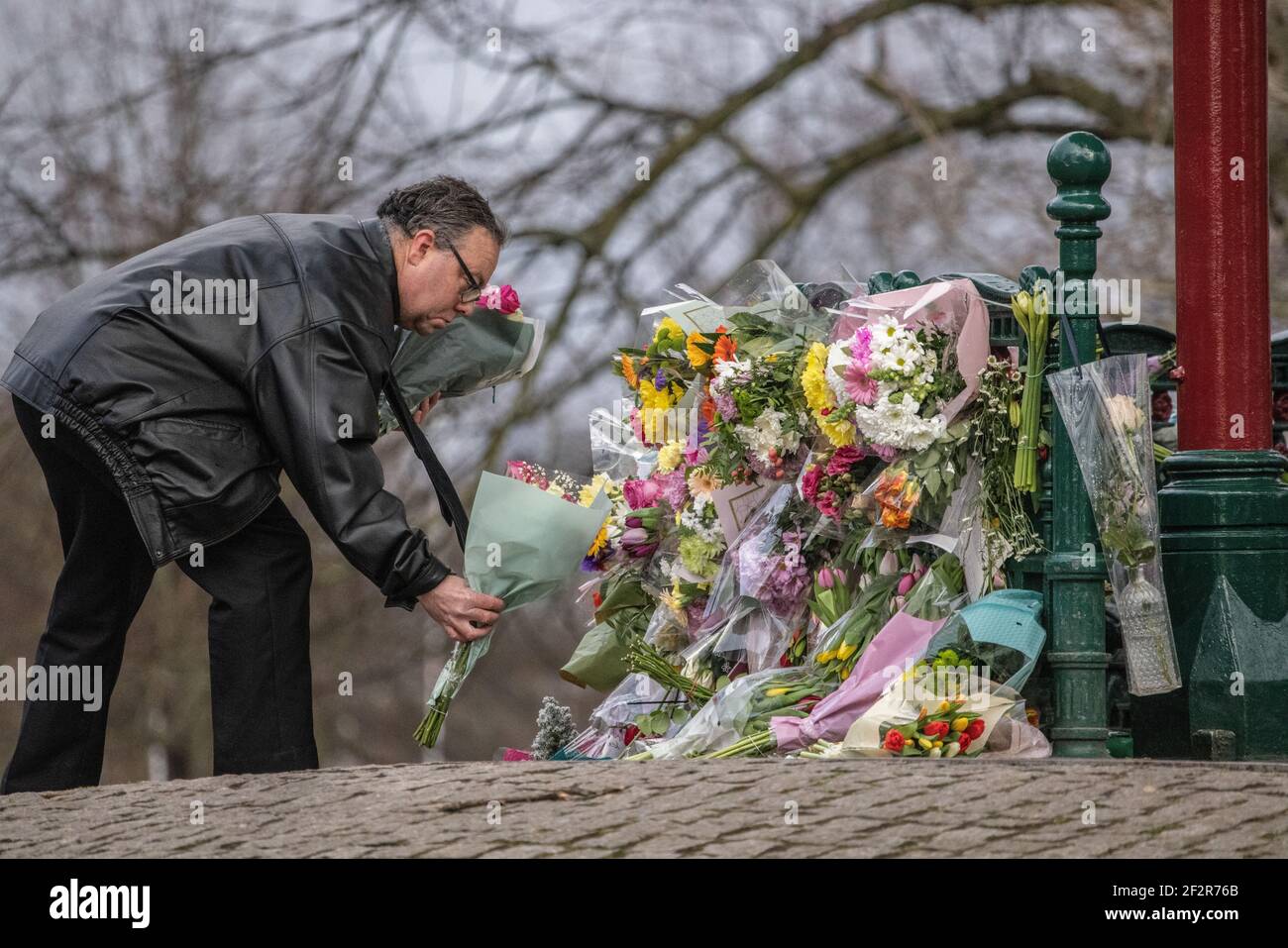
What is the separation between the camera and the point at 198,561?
4.34 m

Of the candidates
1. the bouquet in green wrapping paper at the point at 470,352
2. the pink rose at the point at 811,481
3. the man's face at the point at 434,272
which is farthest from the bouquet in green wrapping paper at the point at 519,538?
the pink rose at the point at 811,481

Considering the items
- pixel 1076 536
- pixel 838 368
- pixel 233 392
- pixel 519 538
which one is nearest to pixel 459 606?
pixel 519 538

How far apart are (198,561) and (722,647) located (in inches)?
66.2

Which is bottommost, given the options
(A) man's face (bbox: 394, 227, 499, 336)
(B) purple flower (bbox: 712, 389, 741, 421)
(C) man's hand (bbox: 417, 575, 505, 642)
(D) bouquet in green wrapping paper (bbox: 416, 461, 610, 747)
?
(C) man's hand (bbox: 417, 575, 505, 642)

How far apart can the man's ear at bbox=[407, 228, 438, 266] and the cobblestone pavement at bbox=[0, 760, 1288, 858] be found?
47.6 inches

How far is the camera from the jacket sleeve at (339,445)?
4199mm

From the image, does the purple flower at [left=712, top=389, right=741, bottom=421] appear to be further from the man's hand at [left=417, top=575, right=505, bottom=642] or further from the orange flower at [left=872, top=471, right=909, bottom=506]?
the man's hand at [left=417, top=575, right=505, bottom=642]

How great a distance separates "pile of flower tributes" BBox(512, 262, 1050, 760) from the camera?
468 centimetres

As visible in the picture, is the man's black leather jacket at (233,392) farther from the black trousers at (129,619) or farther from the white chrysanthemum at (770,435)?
the white chrysanthemum at (770,435)

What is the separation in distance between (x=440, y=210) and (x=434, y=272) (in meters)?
0.15

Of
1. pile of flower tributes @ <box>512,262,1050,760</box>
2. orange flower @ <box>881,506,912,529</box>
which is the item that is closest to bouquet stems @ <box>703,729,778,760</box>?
pile of flower tributes @ <box>512,262,1050,760</box>

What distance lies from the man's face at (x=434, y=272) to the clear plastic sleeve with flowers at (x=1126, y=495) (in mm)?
1457

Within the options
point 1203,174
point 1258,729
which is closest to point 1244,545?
point 1258,729

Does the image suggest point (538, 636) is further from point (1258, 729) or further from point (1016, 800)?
point (1016, 800)
